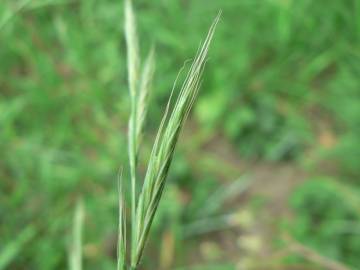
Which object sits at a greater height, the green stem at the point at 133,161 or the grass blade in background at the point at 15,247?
the grass blade in background at the point at 15,247

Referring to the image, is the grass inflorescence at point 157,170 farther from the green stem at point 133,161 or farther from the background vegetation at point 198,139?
the background vegetation at point 198,139

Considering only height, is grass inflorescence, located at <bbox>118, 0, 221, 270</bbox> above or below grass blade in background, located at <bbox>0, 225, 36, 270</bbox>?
below

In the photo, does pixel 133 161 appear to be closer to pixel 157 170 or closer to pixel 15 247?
pixel 157 170

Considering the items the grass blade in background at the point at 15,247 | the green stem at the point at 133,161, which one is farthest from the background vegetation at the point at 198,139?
the green stem at the point at 133,161

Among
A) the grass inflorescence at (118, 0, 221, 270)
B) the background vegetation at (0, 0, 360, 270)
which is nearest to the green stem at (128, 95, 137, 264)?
the grass inflorescence at (118, 0, 221, 270)

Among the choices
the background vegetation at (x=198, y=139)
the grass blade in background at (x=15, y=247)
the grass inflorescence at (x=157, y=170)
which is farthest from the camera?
the background vegetation at (x=198, y=139)

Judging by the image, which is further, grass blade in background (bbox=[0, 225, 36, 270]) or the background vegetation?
the background vegetation

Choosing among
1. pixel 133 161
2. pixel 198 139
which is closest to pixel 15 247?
pixel 198 139

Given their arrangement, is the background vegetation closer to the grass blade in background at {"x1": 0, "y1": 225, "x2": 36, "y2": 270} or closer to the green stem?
the grass blade in background at {"x1": 0, "y1": 225, "x2": 36, "y2": 270}

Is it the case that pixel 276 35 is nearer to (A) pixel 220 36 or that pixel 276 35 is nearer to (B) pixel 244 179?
(A) pixel 220 36
